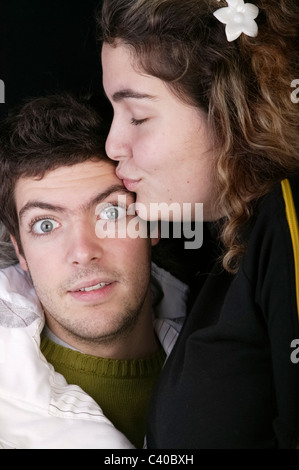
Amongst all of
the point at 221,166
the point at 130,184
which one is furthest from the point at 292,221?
the point at 130,184

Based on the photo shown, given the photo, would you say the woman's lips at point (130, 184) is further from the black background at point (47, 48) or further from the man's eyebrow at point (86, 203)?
the black background at point (47, 48)

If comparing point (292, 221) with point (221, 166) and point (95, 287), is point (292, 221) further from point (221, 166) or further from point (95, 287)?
point (95, 287)

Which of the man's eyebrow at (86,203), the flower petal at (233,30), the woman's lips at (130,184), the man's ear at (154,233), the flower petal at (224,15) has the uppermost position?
the flower petal at (224,15)

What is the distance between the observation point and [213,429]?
136 centimetres

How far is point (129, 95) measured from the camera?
4.92 feet

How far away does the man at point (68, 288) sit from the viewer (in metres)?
1.56

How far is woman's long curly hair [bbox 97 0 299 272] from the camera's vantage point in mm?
1441

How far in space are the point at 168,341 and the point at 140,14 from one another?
0.78 metres

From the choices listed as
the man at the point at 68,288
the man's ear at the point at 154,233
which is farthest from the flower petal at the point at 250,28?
the man's ear at the point at 154,233

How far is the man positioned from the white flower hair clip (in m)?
0.43

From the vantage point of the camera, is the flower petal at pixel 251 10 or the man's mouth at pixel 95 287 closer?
the flower petal at pixel 251 10

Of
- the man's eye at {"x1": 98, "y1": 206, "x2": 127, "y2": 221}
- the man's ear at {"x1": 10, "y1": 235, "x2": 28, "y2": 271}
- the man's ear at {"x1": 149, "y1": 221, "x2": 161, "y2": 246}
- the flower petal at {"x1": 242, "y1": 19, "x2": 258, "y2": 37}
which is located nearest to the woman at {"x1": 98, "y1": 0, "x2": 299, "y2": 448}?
the flower petal at {"x1": 242, "y1": 19, "x2": 258, "y2": 37}

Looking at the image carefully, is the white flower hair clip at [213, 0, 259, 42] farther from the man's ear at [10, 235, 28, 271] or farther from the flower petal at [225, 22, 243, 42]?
the man's ear at [10, 235, 28, 271]

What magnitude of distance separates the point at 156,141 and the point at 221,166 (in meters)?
0.14
